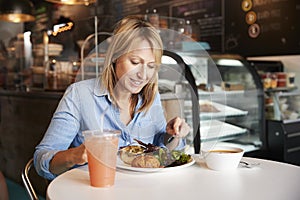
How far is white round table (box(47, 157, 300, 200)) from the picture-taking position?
0.96 meters

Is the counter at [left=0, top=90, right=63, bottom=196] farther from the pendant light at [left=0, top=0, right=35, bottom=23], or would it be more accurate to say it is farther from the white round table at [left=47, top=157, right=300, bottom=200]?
the white round table at [left=47, top=157, right=300, bottom=200]

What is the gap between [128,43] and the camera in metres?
1.22

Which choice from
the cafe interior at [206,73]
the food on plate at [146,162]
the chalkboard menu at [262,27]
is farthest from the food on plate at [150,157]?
the chalkboard menu at [262,27]

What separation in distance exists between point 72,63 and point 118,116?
2.18 m

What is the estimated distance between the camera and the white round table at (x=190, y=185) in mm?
955

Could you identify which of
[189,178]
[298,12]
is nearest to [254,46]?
[298,12]

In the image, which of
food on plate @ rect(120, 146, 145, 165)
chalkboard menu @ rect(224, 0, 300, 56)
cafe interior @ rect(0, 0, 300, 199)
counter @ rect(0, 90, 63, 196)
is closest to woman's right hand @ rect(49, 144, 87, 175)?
food on plate @ rect(120, 146, 145, 165)

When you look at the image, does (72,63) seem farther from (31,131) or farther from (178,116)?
(178,116)

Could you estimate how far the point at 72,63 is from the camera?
341cm

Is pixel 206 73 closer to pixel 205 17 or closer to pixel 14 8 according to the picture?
pixel 205 17

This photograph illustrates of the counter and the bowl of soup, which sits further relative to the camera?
the counter

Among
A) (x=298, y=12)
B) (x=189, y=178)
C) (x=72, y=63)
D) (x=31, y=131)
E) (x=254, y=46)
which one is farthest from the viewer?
(x=254, y=46)

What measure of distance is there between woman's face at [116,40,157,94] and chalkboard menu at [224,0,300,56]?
3.20 metres

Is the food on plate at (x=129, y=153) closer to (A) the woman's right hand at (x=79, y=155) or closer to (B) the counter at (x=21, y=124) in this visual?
(A) the woman's right hand at (x=79, y=155)
